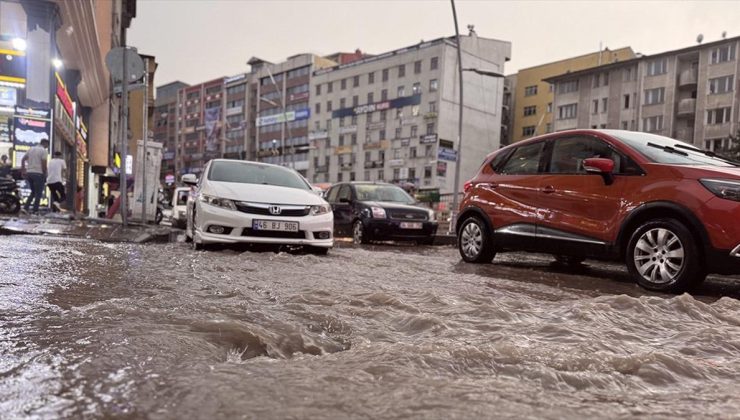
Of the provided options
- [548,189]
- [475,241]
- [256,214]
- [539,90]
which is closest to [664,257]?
[548,189]

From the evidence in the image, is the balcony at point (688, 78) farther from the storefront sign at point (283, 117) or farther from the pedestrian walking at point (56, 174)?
the pedestrian walking at point (56, 174)

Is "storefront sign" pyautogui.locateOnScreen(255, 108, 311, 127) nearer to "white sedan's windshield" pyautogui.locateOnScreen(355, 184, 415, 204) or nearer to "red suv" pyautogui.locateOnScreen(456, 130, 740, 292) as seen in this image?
"white sedan's windshield" pyautogui.locateOnScreen(355, 184, 415, 204)

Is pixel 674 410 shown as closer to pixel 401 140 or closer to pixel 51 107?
pixel 51 107

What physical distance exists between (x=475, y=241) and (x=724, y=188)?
312cm

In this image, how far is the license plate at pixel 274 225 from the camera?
22.8ft

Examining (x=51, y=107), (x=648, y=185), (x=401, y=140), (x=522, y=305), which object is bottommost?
(x=522, y=305)

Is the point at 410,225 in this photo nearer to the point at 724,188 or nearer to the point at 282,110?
the point at 724,188

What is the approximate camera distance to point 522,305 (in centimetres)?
346

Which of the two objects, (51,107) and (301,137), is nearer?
(51,107)

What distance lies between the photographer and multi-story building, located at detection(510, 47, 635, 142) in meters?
62.9

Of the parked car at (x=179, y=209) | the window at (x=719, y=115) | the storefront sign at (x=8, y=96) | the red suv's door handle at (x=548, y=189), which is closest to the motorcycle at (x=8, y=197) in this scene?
the storefront sign at (x=8, y=96)

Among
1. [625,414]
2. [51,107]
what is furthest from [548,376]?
[51,107]

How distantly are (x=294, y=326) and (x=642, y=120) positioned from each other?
56.8m

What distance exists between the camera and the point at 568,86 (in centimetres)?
5816
